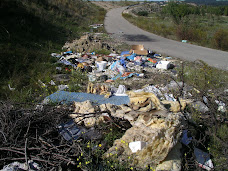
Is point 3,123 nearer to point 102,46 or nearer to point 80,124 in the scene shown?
point 80,124

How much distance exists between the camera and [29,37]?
9.80 metres

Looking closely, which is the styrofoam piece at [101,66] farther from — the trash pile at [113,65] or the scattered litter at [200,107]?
the scattered litter at [200,107]

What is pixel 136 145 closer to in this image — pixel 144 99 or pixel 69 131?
pixel 69 131

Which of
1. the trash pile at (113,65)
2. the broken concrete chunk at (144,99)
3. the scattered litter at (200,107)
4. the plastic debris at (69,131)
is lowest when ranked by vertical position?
the trash pile at (113,65)

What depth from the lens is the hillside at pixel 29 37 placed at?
6266 millimetres

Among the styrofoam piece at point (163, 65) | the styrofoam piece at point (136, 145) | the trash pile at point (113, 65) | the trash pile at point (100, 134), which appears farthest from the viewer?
the styrofoam piece at point (163, 65)

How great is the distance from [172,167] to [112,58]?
6.21 meters

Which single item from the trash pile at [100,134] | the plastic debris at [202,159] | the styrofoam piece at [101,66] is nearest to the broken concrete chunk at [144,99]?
the trash pile at [100,134]

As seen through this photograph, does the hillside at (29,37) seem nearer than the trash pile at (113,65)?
Yes

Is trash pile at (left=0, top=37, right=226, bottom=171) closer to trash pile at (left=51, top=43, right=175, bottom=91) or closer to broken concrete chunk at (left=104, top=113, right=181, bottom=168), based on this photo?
broken concrete chunk at (left=104, top=113, right=181, bottom=168)

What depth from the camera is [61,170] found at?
209 centimetres

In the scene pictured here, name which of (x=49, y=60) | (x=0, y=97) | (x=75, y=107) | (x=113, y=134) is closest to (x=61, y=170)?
(x=113, y=134)

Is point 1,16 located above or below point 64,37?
above

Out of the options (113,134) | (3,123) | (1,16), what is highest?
(1,16)
